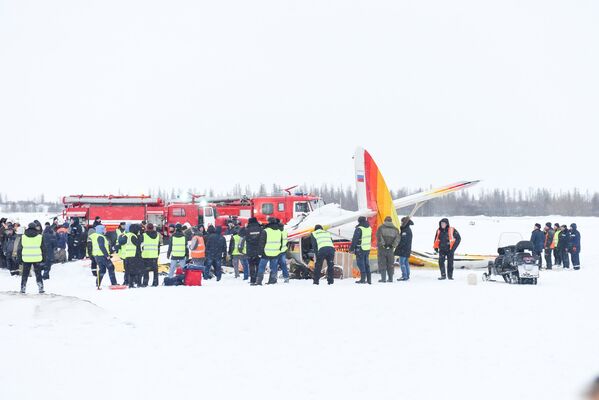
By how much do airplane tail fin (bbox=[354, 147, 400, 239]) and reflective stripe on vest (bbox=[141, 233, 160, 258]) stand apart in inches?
272

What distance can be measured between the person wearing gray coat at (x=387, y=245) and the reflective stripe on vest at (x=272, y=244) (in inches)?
105

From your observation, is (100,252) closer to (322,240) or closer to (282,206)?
(322,240)

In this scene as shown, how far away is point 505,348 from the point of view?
9.56 meters

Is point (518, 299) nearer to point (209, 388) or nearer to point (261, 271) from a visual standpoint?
point (261, 271)

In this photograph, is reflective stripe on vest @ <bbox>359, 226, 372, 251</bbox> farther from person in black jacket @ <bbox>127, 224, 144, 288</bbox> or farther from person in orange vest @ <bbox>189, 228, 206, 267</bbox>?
person in black jacket @ <bbox>127, 224, 144, 288</bbox>

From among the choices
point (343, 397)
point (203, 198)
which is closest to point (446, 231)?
point (343, 397)

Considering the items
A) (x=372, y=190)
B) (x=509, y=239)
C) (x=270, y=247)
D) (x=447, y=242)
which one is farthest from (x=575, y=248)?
(x=270, y=247)

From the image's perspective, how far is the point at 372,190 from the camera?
20.9 m

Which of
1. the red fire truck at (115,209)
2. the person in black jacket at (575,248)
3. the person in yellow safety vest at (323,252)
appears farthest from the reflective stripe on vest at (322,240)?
the red fire truck at (115,209)

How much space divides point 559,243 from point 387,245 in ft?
29.1

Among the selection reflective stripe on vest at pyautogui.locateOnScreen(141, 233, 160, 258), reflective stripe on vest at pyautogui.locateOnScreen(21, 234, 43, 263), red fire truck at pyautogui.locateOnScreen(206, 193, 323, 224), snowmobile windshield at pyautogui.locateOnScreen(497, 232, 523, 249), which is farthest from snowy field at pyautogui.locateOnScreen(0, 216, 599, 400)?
red fire truck at pyautogui.locateOnScreen(206, 193, 323, 224)

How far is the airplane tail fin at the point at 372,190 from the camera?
2075 centimetres

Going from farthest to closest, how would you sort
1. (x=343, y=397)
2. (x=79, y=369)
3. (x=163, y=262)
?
1. (x=163, y=262)
2. (x=79, y=369)
3. (x=343, y=397)

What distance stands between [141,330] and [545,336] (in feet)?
19.9
